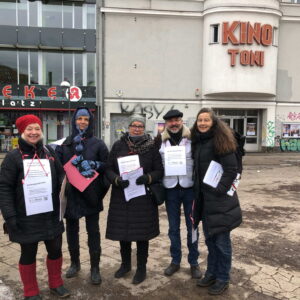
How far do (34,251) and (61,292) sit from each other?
1.86ft

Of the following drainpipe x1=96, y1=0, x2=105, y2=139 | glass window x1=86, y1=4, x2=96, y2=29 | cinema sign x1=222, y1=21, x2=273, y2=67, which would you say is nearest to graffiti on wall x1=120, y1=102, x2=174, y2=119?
drainpipe x1=96, y1=0, x2=105, y2=139

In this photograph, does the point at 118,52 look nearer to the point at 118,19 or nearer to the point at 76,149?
the point at 118,19

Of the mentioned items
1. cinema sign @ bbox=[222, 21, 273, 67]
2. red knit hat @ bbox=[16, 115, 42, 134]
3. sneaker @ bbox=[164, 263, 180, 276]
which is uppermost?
cinema sign @ bbox=[222, 21, 273, 67]

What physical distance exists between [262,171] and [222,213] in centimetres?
1179

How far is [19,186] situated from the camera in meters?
3.42

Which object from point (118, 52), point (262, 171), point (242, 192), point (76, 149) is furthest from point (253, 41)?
point (76, 149)

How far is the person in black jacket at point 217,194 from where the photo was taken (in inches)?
145

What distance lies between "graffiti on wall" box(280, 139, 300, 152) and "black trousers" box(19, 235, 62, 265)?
22.9 m

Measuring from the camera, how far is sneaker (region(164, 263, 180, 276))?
4.27m

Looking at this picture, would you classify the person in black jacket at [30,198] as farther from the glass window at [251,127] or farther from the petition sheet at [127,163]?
the glass window at [251,127]

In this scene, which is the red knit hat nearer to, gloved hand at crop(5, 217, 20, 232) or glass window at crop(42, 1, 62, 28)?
gloved hand at crop(5, 217, 20, 232)

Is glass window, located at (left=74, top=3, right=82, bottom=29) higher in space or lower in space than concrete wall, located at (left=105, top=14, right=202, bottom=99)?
higher

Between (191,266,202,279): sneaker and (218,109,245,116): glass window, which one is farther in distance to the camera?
(218,109,245,116): glass window

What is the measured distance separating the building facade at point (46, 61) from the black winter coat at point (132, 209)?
19.1 metres
